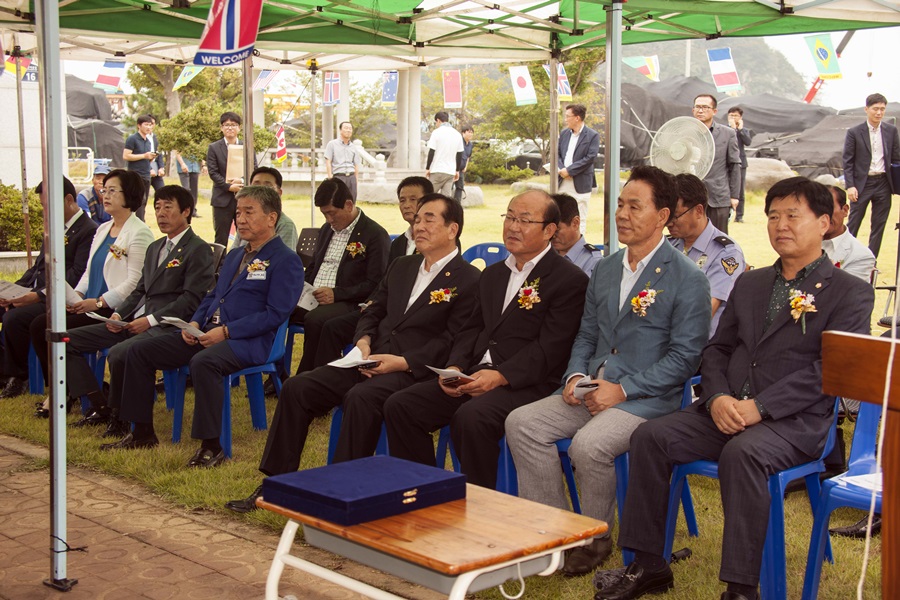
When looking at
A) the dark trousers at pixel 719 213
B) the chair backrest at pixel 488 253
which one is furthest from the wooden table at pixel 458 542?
the dark trousers at pixel 719 213

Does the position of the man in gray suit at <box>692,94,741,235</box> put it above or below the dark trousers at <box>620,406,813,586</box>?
above

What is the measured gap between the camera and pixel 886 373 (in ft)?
5.04

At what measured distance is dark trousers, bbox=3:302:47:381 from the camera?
6598 millimetres

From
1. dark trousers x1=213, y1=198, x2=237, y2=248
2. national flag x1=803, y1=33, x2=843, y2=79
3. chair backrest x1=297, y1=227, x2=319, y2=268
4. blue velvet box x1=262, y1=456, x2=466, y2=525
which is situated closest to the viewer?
blue velvet box x1=262, y1=456, x2=466, y2=525

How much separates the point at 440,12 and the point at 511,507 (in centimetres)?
560

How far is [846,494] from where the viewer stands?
9.94ft

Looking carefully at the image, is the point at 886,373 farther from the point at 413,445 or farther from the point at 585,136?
the point at 585,136

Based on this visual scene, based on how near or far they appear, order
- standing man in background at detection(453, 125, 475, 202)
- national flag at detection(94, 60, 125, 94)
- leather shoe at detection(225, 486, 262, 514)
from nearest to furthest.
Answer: leather shoe at detection(225, 486, 262, 514) < national flag at detection(94, 60, 125, 94) < standing man in background at detection(453, 125, 475, 202)

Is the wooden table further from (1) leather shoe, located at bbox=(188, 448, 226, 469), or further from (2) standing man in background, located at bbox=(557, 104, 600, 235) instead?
(2) standing man in background, located at bbox=(557, 104, 600, 235)

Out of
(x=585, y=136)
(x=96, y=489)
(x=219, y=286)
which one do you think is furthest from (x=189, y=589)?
(x=585, y=136)

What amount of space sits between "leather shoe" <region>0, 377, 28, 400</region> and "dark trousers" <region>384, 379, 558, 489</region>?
11.8 ft

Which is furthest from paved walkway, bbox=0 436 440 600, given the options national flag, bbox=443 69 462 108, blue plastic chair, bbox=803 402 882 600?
national flag, bbox=443 69 462 108

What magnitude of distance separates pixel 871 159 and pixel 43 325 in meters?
8.32

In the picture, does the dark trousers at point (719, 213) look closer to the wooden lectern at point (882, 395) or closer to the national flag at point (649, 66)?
the wooden lectern at point (882, 395)
